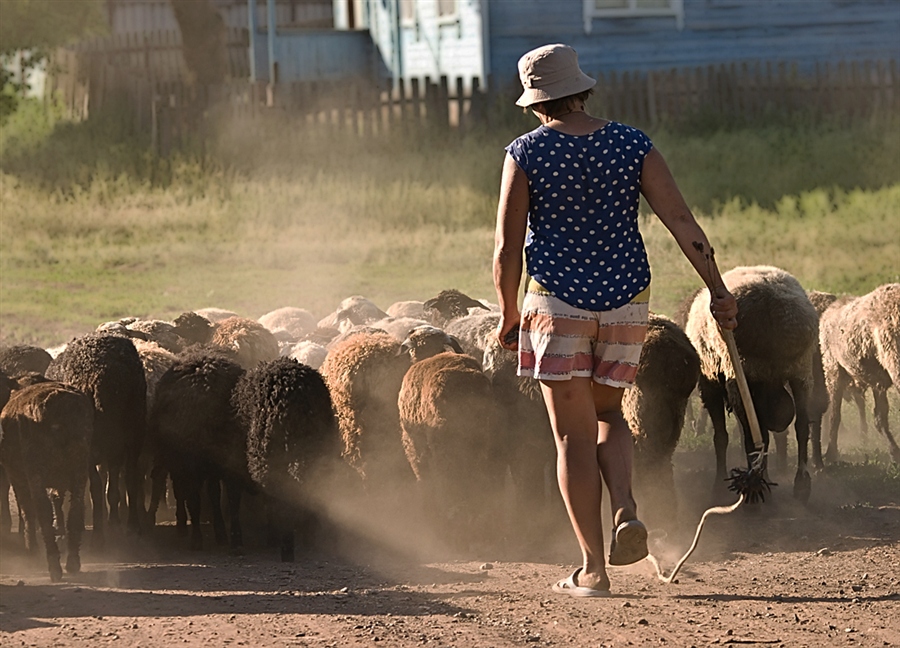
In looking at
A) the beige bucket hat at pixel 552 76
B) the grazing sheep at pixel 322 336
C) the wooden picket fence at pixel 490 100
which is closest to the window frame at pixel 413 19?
the wooden picket fence at pixel 490 100

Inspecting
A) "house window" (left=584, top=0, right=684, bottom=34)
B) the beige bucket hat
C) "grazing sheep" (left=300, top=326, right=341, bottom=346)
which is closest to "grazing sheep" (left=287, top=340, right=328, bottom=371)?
"grazing sheep" (left=300, top=326, right=341, bottom=346)

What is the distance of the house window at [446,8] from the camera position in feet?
88.2

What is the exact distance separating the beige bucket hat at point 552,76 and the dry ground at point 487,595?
232 centimetres

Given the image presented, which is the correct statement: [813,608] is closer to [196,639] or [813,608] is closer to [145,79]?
[196,639]

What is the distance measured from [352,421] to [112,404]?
5.13ft

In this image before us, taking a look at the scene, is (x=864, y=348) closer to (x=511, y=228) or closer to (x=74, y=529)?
(x=511, y=228)

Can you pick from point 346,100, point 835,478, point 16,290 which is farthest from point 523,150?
point 346,100

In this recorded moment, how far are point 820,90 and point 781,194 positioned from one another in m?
4.78

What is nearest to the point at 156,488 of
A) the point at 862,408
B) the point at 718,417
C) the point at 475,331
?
the point at 475,331

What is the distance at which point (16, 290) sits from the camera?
17.9m

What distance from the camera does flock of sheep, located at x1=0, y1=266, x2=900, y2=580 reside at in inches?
324

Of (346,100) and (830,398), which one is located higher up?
(346,100)

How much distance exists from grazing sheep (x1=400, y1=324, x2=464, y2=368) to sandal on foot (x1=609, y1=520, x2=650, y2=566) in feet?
→ 11.0

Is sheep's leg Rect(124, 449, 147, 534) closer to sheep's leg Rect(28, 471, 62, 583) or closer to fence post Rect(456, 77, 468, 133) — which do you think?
sheep's leg Rect(28, 471, 62, 583)
